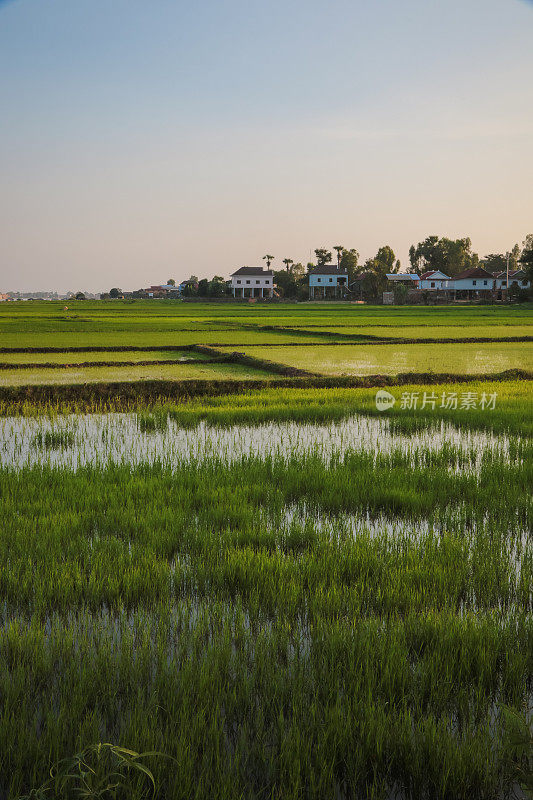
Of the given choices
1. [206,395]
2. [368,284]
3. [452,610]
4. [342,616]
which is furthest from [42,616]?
[368,284]

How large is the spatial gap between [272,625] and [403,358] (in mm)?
12112

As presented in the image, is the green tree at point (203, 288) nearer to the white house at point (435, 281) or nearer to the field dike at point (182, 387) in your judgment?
the white house at point (435, 281)

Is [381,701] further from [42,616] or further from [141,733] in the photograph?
[42,616]

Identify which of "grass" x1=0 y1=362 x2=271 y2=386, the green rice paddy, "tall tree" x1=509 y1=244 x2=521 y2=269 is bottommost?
the green rice paddy

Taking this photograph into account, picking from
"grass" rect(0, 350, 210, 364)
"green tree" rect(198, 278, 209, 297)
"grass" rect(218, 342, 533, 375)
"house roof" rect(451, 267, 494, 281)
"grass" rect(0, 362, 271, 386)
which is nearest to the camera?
"grass" rect(0, 362, 271, 386)

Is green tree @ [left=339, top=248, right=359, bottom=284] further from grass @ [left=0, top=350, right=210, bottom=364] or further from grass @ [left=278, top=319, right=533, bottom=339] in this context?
grass @ [left=0, top=350, right=210, bottom=364]

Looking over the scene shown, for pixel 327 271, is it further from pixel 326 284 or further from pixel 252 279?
pixel 252 279

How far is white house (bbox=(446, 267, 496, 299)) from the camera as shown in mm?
61781

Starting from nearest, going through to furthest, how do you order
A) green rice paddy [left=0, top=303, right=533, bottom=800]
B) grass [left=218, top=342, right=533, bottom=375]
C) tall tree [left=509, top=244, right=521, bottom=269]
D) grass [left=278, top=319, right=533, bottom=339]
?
green rice paddy [left=0, top=303, right=533, bottom=800], grass [left=218, top=342, right=533, bottom=375], grass [left=278, top=319, right=533, bottom=339], tall tree [left=509, top=244, right=521, bottom=269]

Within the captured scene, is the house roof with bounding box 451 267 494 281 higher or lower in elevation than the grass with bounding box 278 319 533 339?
higher

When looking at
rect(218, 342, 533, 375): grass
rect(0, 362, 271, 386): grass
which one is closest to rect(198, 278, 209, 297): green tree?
rect(218, 342, 533, 375): grass

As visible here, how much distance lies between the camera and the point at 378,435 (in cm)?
677

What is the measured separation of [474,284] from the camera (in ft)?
205

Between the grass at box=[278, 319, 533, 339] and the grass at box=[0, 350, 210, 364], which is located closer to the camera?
the grass at box=[0, 350, 210, 364]
